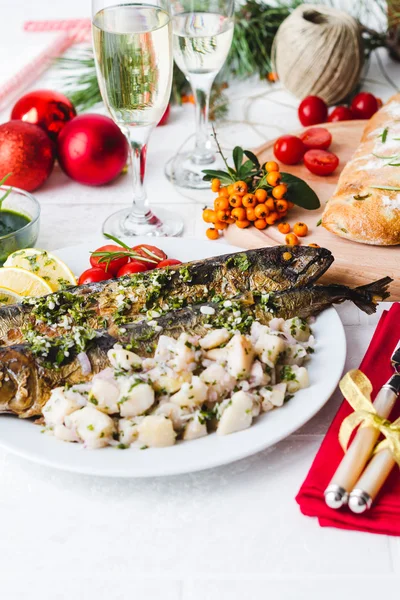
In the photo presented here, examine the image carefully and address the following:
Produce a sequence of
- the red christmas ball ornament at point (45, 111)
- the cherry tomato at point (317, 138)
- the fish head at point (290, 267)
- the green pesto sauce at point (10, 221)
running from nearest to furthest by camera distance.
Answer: the fish head at point (290, 267) < the green pesto sauce at point (10, 221) < the cherry tomato at point (317, 138) < the red christmas ball ornament at point (45, 111)

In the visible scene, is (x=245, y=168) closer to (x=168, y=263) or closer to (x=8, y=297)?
(x=168, y=263)

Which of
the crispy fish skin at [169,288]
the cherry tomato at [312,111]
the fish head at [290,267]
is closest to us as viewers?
the crispy fish skin at [169,288]

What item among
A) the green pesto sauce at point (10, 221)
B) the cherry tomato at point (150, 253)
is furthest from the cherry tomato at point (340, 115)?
the green pesto sauce at point (10, 221)

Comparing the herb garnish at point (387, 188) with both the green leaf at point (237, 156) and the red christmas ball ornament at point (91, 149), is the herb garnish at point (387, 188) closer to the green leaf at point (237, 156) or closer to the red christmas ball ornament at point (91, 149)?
the green leaf at point (237, 156)

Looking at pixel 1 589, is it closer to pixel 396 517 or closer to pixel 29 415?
pixel 29 415

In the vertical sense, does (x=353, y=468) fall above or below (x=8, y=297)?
above

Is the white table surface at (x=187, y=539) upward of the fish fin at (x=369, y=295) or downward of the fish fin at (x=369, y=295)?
downward

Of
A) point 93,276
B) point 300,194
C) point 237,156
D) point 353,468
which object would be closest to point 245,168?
point 237,156
